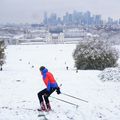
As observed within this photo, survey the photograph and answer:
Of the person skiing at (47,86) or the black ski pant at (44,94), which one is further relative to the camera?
the black ski pant at (44,94)

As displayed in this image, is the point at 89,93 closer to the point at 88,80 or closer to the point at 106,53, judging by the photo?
the point at 88,80

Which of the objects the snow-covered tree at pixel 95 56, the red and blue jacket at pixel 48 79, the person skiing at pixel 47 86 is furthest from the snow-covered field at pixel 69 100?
the snow-covered tree at pixel 95 56

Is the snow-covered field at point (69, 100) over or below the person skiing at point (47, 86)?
below

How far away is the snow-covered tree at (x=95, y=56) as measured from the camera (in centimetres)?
4166

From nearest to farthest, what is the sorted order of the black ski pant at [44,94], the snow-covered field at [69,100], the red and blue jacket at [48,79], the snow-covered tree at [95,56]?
1. the red and blue jacket at [48,79]
2. the snow-covered field at [69,100]
3. the black ski pant at [44,94]
4. the snow-covered tree at [95,56]

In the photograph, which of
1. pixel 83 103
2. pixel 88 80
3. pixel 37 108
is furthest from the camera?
pixel 88 80

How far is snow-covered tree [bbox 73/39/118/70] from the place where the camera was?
41656 millimetres

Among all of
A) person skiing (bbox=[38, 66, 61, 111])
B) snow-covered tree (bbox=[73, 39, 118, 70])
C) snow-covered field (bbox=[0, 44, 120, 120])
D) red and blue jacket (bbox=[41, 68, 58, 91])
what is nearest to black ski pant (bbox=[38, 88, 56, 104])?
person skiing (bbox=[38, 66, 61, 111])

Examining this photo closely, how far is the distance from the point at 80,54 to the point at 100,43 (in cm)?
337

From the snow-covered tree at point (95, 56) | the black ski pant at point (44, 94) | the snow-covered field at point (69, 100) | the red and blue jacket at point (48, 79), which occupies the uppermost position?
the red and blue jacket at point (48, 79)

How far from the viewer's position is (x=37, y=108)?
43.2 feet

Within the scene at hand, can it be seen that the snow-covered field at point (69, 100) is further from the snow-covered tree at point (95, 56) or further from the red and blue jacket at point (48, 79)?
the snow-covered tree at point (95, 56)

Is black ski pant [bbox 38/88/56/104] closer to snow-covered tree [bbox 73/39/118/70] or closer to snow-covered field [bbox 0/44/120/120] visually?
snow-covered field [bbox 0/44/120/120]

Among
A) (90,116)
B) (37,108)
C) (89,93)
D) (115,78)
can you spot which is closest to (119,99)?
(89,93)
